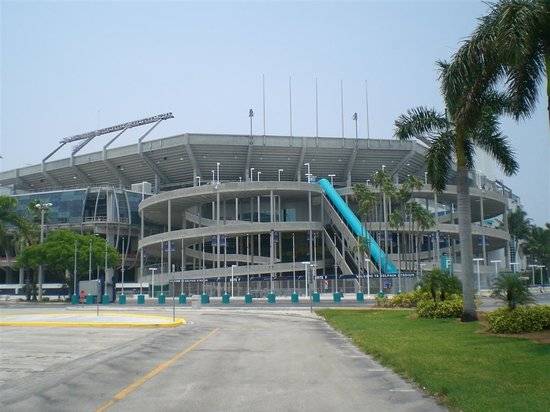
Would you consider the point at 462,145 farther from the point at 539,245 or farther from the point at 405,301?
the point at 539,245

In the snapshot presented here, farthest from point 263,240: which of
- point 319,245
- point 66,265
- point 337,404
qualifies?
point 337,404

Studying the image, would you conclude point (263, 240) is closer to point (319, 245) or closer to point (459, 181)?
point (319, 245)

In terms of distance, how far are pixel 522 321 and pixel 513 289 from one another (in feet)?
5.54

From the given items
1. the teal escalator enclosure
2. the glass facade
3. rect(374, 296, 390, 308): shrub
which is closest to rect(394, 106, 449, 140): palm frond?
rect(374, 296, 390, 308): shrub

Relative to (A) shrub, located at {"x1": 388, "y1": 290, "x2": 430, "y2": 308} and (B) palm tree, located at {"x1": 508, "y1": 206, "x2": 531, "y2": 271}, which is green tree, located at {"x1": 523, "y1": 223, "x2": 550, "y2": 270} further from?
(A) shrub, located at {"x1": 388, "y1": 290, "x2": 430, "y2": 308}

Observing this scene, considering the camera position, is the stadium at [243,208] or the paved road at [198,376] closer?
the paved road at [198,376]

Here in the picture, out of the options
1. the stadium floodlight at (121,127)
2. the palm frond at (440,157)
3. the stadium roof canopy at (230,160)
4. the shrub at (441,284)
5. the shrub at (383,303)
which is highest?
the stadium floodlight at (121,127)

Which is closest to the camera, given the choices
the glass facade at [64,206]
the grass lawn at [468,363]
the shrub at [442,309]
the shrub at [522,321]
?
the grass lawn at [468,363]

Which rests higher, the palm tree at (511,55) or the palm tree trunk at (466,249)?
the palm tree at (511,55)

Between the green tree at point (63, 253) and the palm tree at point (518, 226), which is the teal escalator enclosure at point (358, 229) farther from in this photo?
the palm tree at point (518, 226)

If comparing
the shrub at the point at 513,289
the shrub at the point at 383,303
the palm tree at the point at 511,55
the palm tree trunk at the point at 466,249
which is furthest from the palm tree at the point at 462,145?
the shrub at the point at 383,303

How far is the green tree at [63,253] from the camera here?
7562 cm

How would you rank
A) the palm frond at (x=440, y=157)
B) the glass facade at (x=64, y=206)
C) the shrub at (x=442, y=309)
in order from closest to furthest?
the shrub at (x=442, y=309) < the palm frond at (x=440, y=157) < the glass facade at (x=64, y=206)

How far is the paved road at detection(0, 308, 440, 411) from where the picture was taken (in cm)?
958
